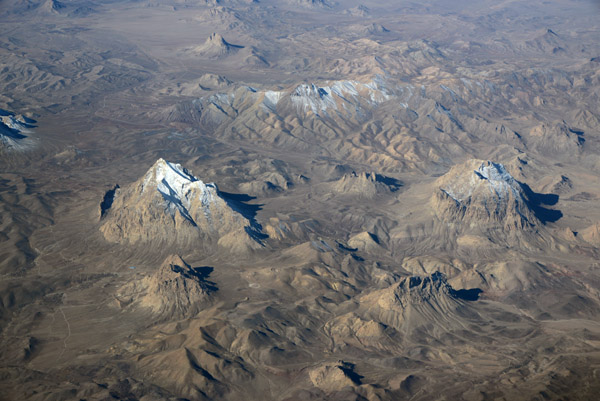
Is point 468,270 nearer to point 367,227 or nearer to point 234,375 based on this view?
point 367,227

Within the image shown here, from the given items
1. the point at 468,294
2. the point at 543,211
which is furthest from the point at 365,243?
the point at 543,211

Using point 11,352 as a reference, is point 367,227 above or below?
below

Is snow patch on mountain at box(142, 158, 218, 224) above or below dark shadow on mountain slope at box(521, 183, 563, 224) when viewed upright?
above

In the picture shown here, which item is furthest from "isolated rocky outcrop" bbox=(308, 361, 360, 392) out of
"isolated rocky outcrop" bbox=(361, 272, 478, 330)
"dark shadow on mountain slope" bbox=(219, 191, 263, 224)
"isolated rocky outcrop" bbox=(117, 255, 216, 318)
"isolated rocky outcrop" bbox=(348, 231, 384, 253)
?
"dark shadow on mountain slope" bbox=(219, 191, 263, 224)

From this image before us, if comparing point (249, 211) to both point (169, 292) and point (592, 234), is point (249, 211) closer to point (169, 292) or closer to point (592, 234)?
point (169, 292)

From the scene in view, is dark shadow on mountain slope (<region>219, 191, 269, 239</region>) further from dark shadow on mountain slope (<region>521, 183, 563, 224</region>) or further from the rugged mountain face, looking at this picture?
dark shadow on mountain slope (<region>521, 183, 563, 224</region>)

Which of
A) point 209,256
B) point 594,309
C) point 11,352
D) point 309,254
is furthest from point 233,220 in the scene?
point 594,309

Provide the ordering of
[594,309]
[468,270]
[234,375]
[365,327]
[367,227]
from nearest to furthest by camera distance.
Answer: [234,375], [365,327], [594,309], [468,270], [367,227]

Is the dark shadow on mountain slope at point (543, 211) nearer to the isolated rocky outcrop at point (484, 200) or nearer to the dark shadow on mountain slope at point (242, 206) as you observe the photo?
the isolated rocky outcrop at point (484, 200)
